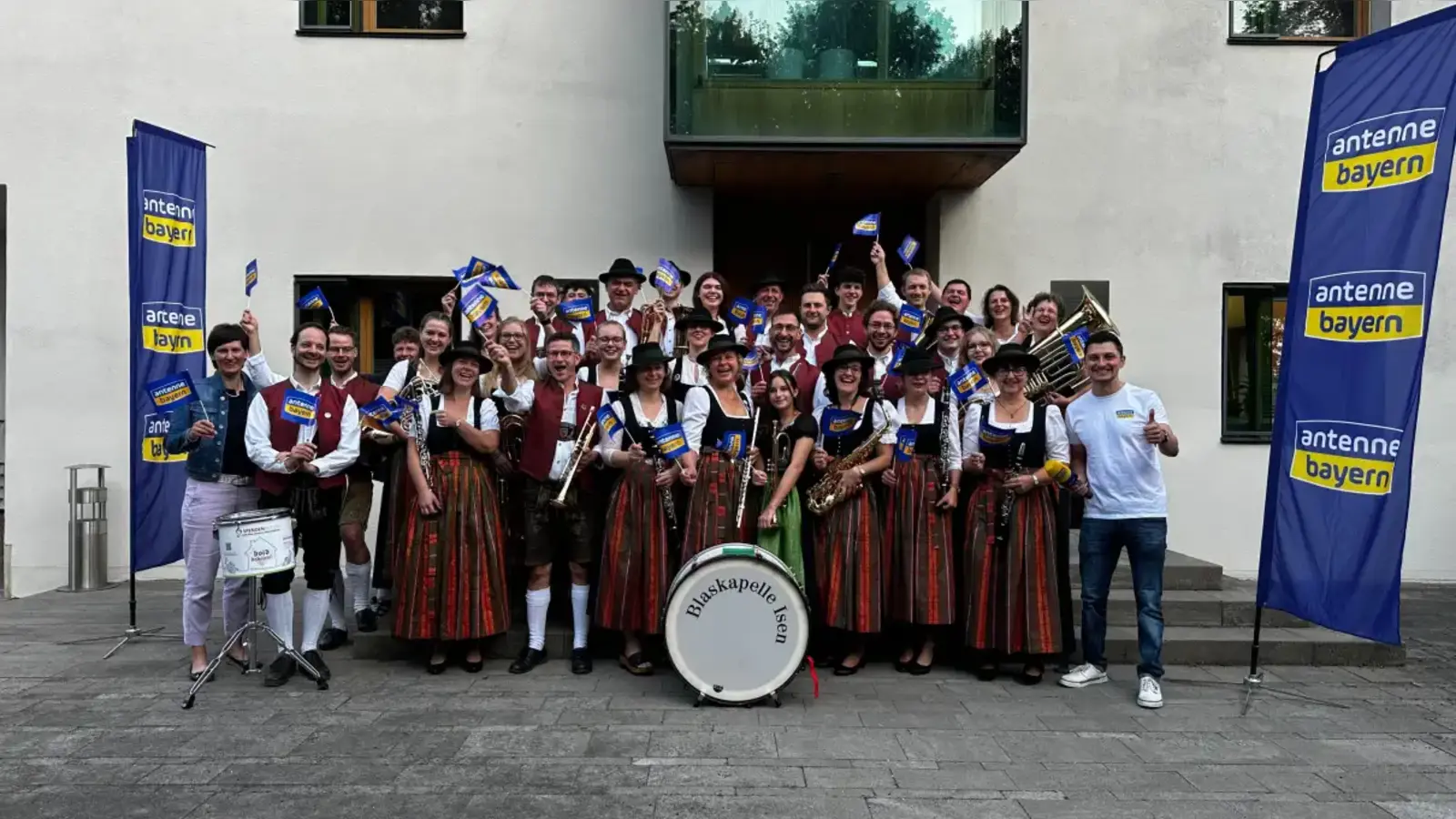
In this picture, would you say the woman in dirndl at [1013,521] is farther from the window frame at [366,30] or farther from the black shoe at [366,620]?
the window frame at [366,30]

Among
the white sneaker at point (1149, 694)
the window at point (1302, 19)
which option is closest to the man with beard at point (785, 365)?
the white sneaker at point (1149, 694)

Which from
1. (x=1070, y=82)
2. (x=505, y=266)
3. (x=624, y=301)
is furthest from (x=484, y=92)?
(x=1070, y=82)

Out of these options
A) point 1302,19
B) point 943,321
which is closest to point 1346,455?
point 943,321

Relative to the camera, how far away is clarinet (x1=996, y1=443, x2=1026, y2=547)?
6.07m

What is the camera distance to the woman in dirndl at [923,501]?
627cm

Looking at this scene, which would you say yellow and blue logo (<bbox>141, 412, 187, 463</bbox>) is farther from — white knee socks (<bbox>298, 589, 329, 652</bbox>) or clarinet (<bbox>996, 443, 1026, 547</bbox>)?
clarinet (<bbox>996, 443, 1026, 547</bbox>)

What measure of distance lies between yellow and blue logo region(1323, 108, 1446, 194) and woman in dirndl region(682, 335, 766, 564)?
3.59 m

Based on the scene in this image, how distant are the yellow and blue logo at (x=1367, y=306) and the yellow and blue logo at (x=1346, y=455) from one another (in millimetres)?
511

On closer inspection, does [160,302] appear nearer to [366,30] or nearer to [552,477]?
[552,477]

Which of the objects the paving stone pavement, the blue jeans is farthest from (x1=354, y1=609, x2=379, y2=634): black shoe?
the blue jeans

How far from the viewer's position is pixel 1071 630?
6.32m

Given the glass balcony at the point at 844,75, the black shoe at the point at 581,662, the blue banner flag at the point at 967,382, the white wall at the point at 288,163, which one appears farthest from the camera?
the white wall at the point at 288,163

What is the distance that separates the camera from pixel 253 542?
18.5 ft

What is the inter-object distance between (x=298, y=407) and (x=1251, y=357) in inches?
375
